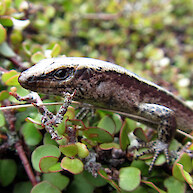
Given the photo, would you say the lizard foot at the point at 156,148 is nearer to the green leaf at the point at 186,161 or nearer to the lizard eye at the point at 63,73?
the green leaf at the point at 186,161

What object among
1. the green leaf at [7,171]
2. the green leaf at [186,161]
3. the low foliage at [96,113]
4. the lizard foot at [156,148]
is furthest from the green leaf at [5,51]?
the green leaf at [186,161]

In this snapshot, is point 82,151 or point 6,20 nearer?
point 82,151

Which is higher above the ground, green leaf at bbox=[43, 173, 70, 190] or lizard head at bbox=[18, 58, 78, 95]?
lizard head at bbox=[18, 58, 78, 95]

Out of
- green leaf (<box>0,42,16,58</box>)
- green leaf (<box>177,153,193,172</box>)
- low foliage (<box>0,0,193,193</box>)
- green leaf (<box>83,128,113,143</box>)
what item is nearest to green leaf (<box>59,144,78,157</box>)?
low foliage (<box>0,0,193,193</box>)

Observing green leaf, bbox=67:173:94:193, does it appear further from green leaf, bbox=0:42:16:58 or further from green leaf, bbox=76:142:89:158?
green leaf, bbox=0:42:16:58

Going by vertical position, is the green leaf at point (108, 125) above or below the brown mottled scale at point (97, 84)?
below

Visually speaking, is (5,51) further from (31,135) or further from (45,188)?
(45,188)

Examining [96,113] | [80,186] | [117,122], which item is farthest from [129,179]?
[96,113]
